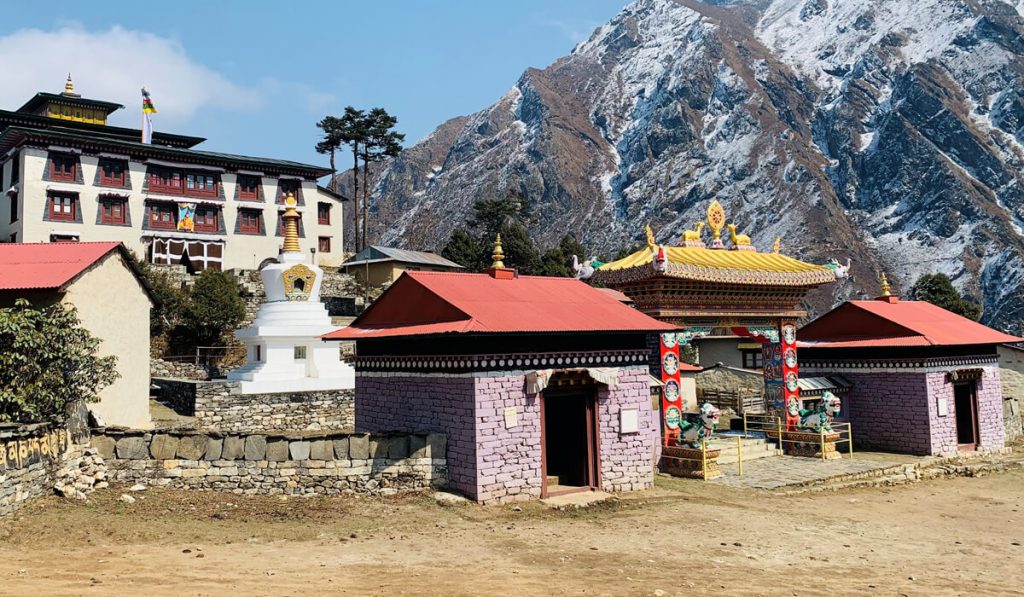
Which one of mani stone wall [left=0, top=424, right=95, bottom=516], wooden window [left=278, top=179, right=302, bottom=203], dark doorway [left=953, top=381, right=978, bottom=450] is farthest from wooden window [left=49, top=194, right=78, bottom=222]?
dark doorway [left=953, top=381, right=978, bottom=450]

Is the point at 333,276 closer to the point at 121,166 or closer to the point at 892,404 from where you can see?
the point at 121,166

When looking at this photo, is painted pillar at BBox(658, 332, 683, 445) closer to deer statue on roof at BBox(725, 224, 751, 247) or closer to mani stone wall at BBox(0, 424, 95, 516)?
deer statue on roof at BBox(725, 224, 751, 247)

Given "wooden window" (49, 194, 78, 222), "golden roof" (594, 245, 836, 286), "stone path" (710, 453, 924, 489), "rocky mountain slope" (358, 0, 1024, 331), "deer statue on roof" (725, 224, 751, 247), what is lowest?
"stone path" (710, 453, 924, 489)

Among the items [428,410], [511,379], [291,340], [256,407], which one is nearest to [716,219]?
[511,379]

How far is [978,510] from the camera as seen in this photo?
1673 cm

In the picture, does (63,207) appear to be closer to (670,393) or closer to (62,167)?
(62,167)

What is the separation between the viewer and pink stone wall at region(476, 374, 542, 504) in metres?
14.6

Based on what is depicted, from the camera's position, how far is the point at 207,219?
53.5m

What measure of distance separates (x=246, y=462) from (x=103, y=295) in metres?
9.15

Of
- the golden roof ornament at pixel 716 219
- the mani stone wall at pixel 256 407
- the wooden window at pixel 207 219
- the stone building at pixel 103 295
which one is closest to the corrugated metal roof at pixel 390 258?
the wooden window at pixel 207 219

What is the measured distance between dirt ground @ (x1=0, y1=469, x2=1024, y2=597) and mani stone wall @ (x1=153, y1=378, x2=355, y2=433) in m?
12.5

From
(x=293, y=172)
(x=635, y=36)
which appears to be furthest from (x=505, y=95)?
(x=293, y=172)

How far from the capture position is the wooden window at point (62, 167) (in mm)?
47438

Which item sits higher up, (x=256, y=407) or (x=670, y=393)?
(x=670, y=393)
